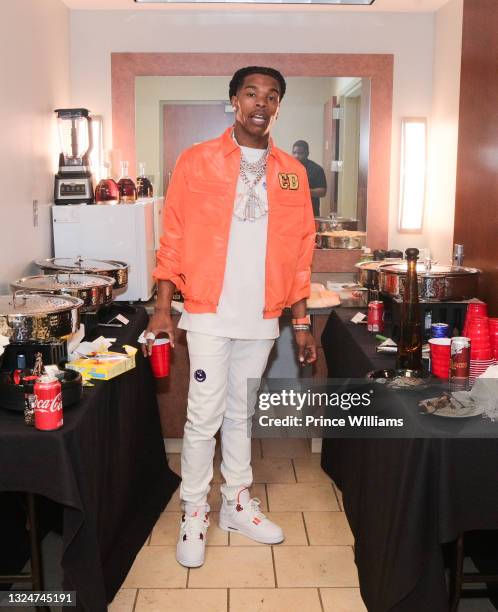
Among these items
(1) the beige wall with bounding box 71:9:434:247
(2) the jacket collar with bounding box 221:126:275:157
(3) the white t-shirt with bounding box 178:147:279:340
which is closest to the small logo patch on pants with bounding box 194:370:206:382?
(3) the white t-shirt with bounding box 178:147:279:340

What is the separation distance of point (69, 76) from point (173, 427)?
6.72 ft

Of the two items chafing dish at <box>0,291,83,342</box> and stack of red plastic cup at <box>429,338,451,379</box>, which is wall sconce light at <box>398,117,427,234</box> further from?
chafing dish at <box>0,291,83,342</box>

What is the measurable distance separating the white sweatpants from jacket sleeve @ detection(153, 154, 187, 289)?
0.23 meters

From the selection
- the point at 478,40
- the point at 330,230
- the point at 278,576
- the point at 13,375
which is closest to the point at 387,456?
the point at 278,576

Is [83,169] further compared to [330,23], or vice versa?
[330,23]

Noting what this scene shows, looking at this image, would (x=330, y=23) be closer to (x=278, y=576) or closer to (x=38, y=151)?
(x=38, y=151)

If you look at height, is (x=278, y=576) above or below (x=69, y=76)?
below

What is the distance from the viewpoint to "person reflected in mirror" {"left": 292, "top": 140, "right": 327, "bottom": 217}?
4504 mm

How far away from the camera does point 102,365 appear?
251 cm

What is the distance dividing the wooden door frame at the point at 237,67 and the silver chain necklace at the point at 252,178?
1.87 metres

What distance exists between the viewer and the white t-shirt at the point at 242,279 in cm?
266

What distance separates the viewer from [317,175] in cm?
452

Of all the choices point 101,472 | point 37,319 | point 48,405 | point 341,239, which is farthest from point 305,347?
point 341,239

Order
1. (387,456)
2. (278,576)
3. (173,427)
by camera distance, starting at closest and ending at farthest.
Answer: (387,456) < (278,576) < (173,427)
